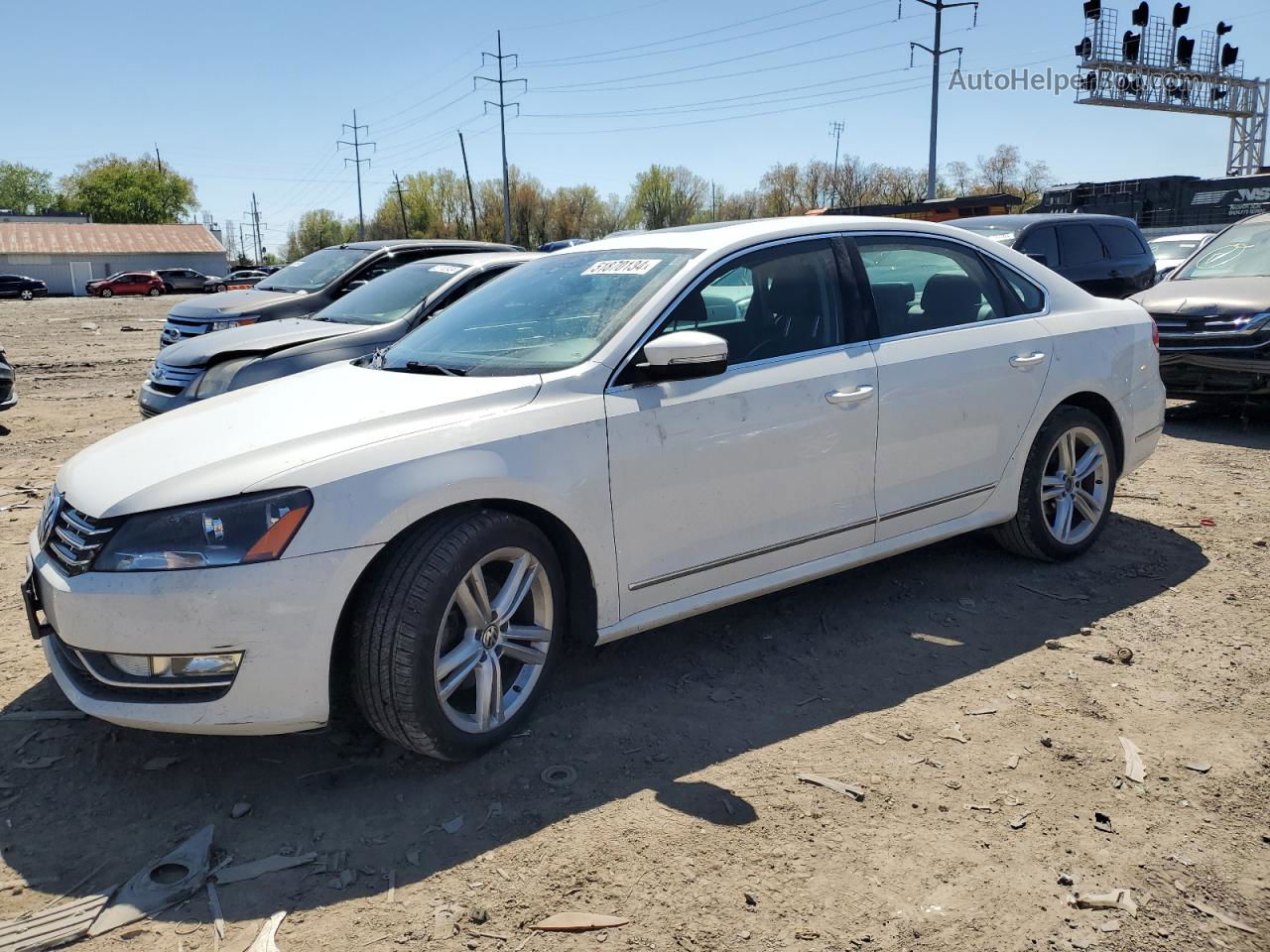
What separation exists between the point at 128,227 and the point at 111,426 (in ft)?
263

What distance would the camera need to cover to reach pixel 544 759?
11.1 ft

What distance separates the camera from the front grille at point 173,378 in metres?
7.86

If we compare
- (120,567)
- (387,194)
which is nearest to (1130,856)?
(120,567)

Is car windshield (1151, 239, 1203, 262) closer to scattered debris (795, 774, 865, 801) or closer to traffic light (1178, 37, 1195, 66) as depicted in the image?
scattered debris (795, 774, 865, 801)

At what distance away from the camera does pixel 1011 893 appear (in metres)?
2.66

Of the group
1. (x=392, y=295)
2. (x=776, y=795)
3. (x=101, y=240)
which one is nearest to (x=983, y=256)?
(x=776, y=795)

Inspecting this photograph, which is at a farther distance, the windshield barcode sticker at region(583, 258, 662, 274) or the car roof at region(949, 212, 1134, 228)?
the car roof at region(949, 212, 1134, 228)

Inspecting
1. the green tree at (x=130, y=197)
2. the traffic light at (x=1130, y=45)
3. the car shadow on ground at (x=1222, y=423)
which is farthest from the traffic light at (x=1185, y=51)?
the green tree at (x=130, y=197)

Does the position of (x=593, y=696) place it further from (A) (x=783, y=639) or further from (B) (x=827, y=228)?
(B) (x=827, y=228)

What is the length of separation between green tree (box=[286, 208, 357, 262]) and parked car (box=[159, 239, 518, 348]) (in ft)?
375

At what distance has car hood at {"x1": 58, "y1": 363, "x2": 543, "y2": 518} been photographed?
3033mm

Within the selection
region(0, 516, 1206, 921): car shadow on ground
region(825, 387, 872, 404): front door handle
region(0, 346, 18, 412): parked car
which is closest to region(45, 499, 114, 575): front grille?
region(0, 516, 1206, 921): car shadow on ground

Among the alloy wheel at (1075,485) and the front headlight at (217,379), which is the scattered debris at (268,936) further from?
the front headlight at (217,379)

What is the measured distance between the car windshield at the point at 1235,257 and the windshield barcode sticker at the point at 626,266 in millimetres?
7379
